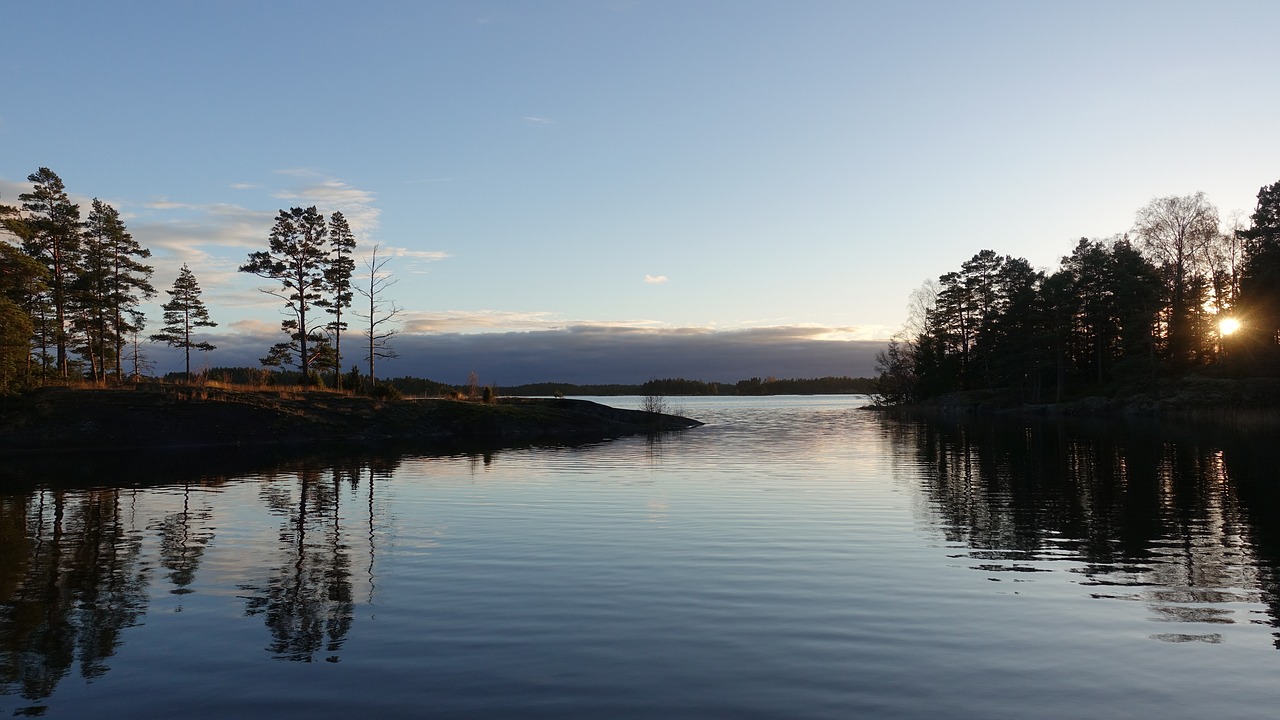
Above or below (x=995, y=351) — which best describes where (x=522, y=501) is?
below

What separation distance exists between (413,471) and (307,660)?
24791 millimetres

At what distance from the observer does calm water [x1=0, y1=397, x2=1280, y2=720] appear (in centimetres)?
791

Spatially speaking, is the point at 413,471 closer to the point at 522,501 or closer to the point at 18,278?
the point at 522,501

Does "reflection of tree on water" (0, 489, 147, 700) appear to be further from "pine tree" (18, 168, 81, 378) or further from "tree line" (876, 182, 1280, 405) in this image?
"tree line" (876, 182, 1280, 405)

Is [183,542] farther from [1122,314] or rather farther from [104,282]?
[1122,314]

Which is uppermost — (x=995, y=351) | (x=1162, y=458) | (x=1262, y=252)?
(x=1262, y=252)

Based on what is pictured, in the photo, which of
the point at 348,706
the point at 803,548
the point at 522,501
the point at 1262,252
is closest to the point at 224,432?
the point at 522,501

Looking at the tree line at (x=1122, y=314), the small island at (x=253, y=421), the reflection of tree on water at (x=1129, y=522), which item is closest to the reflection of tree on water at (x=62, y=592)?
the reflection of tree on water at (x=1129, y=522)

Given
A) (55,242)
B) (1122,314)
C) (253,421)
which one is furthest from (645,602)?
(1122,314)

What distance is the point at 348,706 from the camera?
298 inches

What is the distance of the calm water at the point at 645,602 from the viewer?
7.91 meters

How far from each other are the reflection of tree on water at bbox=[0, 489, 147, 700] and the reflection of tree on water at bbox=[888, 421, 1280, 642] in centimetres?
1380

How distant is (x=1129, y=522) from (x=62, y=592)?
22809 mm

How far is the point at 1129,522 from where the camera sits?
19.0 metres
